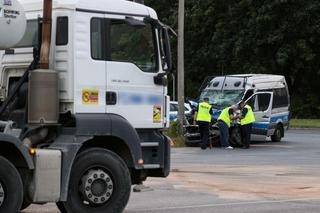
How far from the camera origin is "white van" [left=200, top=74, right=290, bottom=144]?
25.9 metres

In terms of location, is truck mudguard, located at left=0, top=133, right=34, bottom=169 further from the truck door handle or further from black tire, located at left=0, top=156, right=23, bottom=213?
the truck door handle

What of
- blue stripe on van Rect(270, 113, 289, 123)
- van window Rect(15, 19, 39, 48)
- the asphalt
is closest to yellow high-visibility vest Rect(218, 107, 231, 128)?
A: the asphalt

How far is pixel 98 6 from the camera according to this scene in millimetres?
9250

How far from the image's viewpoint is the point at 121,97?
9.45m

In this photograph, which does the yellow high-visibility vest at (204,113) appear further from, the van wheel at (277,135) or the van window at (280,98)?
the van wheel at (277,135)

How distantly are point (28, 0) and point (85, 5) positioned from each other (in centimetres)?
98

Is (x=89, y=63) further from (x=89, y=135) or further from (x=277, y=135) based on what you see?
(x=277, y=135)

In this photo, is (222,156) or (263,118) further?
(263,118)

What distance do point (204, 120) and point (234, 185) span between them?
9.73 m

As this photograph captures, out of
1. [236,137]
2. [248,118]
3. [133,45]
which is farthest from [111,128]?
[236,137]

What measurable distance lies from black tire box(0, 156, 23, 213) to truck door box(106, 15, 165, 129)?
167cm

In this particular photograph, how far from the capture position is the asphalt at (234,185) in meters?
10.6

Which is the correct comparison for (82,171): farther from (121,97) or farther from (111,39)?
(111,39)

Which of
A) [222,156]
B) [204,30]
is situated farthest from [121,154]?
[204,30]
